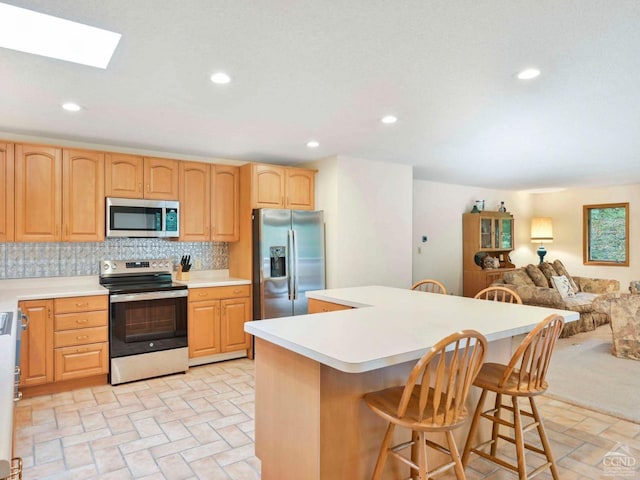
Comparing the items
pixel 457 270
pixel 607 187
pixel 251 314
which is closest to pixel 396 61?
pixel 251 314

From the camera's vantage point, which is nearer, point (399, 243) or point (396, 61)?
point (396, 61)

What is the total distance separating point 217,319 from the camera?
441cm

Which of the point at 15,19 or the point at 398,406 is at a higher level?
the point at 15,19

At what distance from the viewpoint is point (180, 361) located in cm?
412

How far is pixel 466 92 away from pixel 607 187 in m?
6.68

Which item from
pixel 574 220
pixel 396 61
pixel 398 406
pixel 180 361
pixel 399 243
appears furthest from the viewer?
pixel 574 220

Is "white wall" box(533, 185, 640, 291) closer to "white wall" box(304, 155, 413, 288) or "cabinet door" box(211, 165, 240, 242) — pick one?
"white wall" box(304, 155, 413, 288)

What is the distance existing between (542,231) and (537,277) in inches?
94.3

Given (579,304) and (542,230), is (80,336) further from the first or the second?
(542,230)

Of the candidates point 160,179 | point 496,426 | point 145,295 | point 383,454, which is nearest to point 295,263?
point 145,295

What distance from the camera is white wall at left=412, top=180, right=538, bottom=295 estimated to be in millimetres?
6914

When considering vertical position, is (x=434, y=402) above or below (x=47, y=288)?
below

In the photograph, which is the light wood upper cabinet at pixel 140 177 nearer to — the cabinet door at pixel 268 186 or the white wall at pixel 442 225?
the cabinet door at pixel 268 186

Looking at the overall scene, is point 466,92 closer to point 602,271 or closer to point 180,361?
point 180,361
